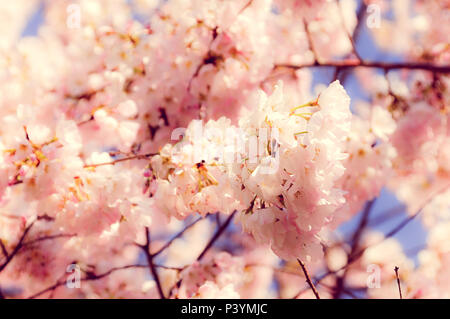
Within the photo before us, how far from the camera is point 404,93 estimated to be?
3.04 meters

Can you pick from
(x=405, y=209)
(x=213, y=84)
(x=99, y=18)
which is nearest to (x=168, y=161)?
(x=213, y=84)

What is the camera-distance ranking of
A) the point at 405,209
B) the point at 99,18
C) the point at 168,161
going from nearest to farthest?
the point at 168,161 < the point at 99,18 < the point at 405,209

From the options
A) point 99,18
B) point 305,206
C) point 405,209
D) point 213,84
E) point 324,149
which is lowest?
point 305,206

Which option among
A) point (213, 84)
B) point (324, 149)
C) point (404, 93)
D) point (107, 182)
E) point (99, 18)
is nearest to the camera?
point (324, 149)

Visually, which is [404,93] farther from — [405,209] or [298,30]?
[405,209]

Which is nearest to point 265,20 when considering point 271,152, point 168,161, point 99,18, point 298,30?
point 298,30

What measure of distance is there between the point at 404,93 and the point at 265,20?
3.75ft

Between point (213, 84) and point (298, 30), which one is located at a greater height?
point (298, 30)

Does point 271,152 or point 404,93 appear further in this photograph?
point 404,93

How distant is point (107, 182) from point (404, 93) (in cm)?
221

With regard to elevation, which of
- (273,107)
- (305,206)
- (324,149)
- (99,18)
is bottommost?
(305,206)

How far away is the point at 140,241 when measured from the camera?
6.72 feet

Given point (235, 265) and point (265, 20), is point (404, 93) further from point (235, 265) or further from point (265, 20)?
point (235, 265)

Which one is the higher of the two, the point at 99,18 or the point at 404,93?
the point at 99,18
